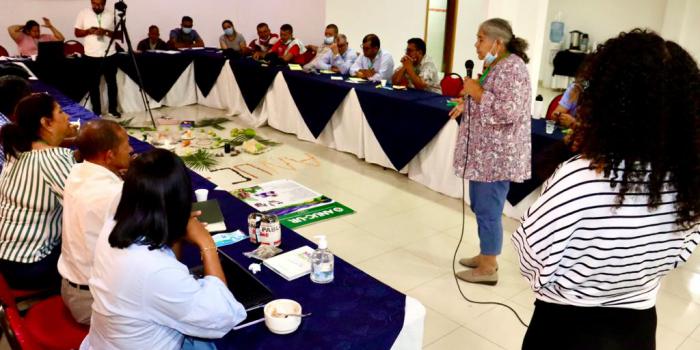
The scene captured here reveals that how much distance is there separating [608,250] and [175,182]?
38.2 inches

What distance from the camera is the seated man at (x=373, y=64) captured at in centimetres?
563

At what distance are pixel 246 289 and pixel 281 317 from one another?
19cm

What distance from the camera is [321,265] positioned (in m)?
1.69

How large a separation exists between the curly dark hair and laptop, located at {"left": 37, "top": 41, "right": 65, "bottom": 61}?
613cm

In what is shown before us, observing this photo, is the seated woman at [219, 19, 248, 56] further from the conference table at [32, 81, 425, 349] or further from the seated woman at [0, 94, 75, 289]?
the conference table at [32, 81, 425, 349]

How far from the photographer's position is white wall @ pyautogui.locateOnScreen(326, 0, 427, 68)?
8.73m

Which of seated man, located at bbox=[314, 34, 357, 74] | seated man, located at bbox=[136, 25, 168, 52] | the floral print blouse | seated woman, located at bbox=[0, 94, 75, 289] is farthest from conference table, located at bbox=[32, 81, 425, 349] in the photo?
seated man, located at bbox=[136, 25, 168, 52]

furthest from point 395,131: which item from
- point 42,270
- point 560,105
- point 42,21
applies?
point 42,21

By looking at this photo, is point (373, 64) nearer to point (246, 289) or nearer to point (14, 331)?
point (246, 289)

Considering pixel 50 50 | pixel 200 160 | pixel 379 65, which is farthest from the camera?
pixel 50 50

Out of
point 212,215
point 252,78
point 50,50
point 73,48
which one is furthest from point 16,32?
point 212,215

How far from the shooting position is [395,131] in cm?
448

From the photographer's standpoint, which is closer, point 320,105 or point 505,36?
point 505,36

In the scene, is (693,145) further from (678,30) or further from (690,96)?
(678,30)
